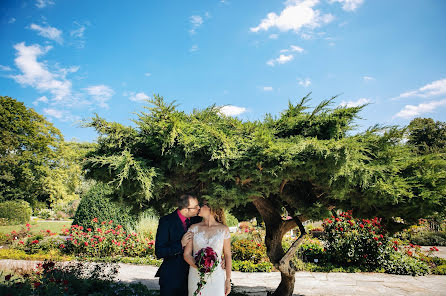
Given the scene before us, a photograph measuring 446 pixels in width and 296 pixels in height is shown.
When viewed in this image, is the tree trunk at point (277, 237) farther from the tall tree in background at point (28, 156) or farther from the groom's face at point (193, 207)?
the tall tree in background at point (28, 156)

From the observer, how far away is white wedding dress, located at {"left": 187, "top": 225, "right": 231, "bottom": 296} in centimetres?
393

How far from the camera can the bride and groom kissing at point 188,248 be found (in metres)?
3.93

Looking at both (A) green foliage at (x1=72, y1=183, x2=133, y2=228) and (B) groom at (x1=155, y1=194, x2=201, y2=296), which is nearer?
(B) groom at (x1=155, y1=194, x2=201, y2=296)

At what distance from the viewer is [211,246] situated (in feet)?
12.8

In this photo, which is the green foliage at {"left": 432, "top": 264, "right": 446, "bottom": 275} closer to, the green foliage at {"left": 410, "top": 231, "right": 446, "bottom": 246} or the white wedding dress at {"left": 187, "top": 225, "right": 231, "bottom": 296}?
the green foliage at {"left": 410, "top": 231, "right": 446, "bottom": 246}

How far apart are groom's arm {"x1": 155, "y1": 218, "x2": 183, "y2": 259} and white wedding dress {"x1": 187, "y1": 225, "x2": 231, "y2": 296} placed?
25cm

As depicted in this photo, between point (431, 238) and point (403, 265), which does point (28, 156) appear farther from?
point (431, 238)

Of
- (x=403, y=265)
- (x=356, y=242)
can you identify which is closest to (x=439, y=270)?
(x=403, y=265)

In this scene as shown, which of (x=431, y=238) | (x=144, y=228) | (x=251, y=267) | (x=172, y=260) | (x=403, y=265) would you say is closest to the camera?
(x=172, y=260)

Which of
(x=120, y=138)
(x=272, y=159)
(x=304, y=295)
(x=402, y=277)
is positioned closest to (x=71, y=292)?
(x=120, y=138)

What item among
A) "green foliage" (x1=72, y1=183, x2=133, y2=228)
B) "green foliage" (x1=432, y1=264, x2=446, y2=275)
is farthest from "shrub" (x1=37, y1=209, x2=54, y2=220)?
"green foliage" (x1=432, y1=264, x2=446, y2=275)

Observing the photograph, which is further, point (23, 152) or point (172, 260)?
point (23, 152)

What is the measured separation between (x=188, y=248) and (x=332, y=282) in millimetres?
6558

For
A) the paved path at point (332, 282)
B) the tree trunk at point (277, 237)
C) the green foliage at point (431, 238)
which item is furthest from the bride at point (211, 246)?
the green foliage at point (431, 238)
